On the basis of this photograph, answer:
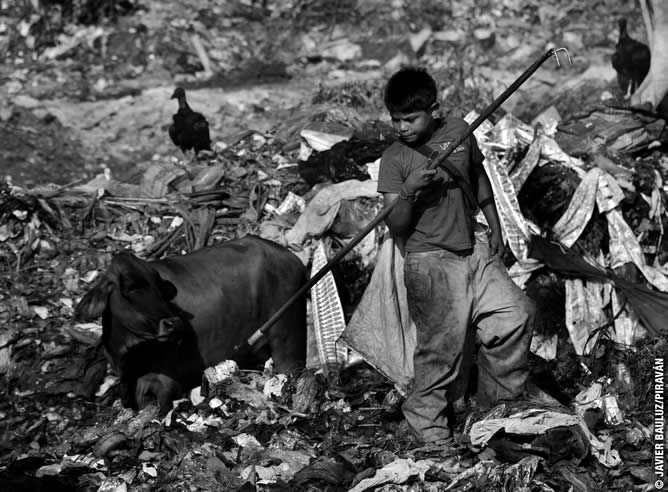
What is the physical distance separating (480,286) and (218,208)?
10.4 ft

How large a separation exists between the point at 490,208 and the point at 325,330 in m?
1.65

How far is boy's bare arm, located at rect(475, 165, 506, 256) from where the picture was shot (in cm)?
479

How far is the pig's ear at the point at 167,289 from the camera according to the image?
17.6ft

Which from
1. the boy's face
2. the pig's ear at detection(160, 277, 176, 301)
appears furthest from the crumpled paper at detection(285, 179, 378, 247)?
the boy's face

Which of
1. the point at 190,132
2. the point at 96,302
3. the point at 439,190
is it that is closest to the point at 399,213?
the point at 439,190

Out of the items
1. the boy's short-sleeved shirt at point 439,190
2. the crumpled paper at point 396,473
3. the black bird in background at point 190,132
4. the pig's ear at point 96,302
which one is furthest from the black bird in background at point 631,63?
the pig's ear at point 96,302

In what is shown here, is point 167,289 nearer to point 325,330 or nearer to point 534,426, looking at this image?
point 325,330

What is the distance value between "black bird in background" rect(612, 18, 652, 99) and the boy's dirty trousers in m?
4.78

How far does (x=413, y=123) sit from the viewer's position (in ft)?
14.7

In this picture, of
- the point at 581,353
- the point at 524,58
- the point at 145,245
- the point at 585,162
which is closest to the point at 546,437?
the point at 581,353

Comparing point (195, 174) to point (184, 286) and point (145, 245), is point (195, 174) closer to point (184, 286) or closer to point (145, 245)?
point (145, 245)

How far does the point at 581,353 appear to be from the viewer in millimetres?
6188

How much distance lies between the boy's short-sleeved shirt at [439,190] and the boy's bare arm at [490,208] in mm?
104

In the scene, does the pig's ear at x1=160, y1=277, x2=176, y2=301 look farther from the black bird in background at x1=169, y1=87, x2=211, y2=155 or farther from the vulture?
the vulture
